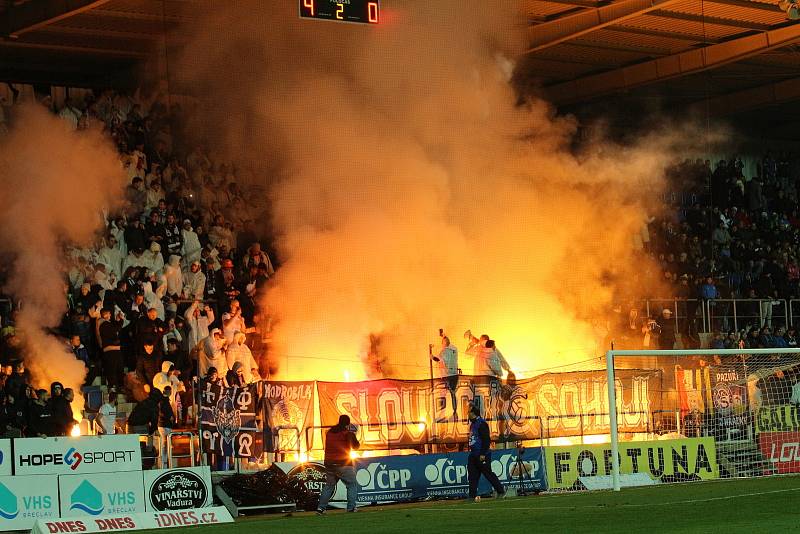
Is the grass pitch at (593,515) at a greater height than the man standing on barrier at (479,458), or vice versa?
the man standing on barrier at (479,458)

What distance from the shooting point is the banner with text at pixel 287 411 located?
16.4 m

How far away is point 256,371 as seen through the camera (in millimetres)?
19609

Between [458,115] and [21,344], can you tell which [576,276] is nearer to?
[458,115]

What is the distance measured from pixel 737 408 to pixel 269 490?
22.2 ft

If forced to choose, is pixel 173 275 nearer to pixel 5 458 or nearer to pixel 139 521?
pixel 5 458

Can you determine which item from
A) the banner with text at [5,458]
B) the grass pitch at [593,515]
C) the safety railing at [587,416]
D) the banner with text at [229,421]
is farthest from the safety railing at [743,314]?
the banner with text at [5,458]

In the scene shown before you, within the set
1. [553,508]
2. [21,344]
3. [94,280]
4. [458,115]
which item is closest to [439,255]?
[458,115]

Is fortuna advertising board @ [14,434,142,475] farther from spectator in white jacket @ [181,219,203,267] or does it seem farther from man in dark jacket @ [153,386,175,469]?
spectator in white jacket @ [181,219,203,267]

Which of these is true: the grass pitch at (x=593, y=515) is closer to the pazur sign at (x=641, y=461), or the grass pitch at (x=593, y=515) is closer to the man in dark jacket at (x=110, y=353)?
the pazur sign at (x=641, y=461)

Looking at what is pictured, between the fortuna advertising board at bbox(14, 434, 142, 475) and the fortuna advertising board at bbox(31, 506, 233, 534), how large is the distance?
0.59 metres

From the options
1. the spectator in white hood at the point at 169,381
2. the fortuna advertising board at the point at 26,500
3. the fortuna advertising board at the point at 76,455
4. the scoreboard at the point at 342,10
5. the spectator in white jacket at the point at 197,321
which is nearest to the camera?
the fortuna advertising board at the point at 26,500

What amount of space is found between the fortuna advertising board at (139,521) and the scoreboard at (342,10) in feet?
19.6

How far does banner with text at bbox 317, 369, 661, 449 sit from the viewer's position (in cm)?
1700

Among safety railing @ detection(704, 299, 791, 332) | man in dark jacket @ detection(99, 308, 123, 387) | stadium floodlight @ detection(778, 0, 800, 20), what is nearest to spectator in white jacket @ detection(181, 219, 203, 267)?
man in dark jacket @ detection(99, 308, 123, 387)
